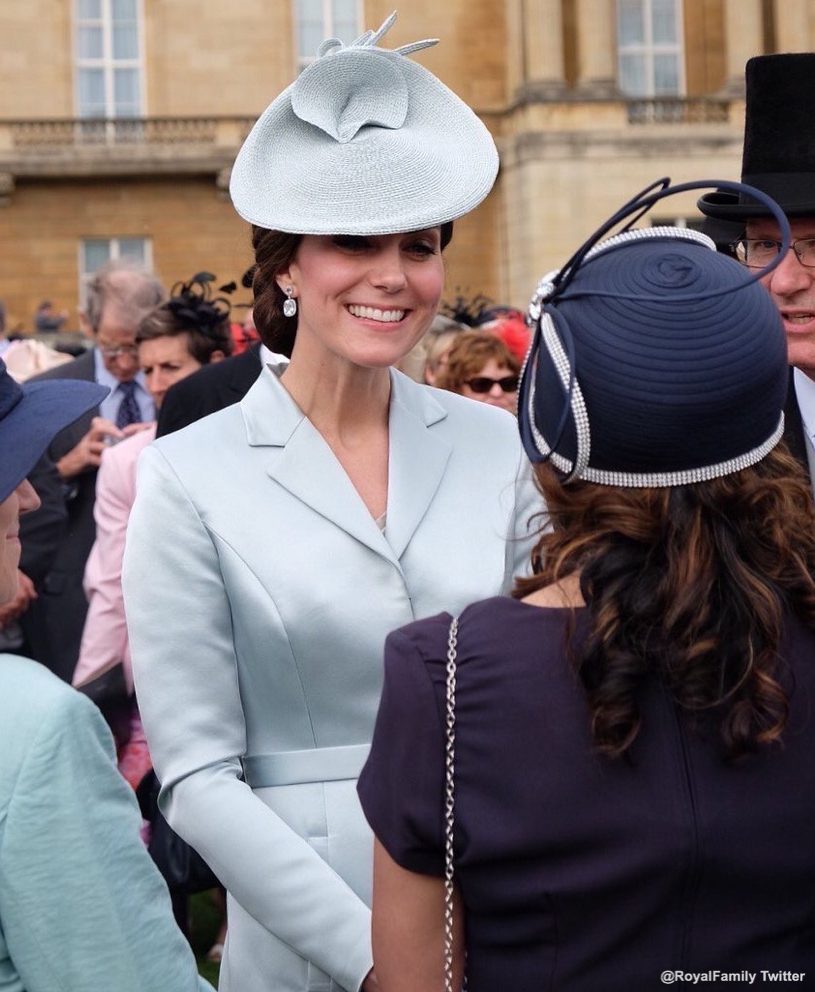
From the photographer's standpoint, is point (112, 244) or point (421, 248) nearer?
point (421, 248)

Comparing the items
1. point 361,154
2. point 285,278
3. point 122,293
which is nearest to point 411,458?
point 285,278

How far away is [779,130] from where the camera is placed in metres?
3.60

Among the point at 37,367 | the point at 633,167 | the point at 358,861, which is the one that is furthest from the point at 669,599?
the point at 633,167

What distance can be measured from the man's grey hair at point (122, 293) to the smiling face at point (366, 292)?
4529mm

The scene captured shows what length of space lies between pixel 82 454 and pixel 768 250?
3.34 m

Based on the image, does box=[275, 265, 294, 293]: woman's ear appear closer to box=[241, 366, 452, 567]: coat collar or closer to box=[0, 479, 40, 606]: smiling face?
box=[241, 366, 452, 567]: coat collar

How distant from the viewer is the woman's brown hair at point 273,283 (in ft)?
9.30

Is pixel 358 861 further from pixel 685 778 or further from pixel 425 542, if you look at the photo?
pixel 685 778

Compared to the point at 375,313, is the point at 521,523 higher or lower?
lower

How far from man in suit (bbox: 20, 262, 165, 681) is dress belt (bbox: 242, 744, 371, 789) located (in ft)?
8.75

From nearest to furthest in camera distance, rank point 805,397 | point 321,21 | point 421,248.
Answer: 1. point 421,248
2. point 805,397
3. point 321,21

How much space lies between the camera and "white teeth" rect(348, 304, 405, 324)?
277 centimetres

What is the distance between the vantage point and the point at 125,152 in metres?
31.0

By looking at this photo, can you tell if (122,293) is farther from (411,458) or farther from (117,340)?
(411,458)
